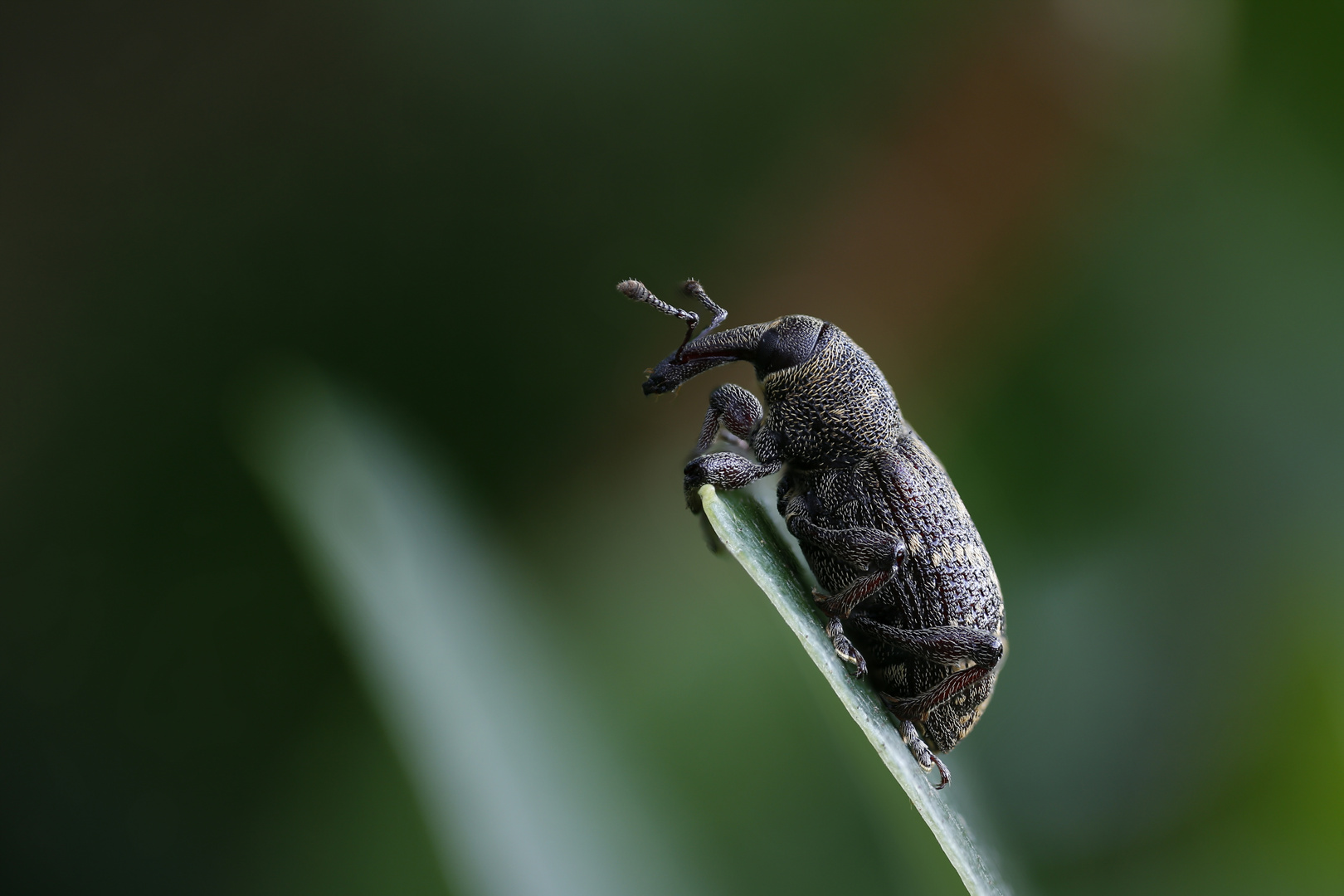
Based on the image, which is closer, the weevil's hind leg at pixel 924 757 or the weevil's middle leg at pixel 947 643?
the weevil's hind leg at pixel 924 757

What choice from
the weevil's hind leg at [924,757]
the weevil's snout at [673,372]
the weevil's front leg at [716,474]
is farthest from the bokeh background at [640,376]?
the weevil's snout at [673,372]

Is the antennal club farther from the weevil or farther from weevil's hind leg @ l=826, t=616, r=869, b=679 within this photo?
weevil's hind leg @ l=826, t=616, r=869, b=679

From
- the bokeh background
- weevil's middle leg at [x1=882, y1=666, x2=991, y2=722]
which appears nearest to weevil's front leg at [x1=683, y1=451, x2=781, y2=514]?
the bokeh background

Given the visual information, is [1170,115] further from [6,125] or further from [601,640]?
[6,125]

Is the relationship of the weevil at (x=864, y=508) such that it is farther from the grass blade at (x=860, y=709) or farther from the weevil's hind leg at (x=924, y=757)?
the grass blade at (x=860, y=709)

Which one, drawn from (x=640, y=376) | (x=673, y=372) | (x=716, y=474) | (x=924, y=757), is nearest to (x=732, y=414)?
(x=673, y=372)

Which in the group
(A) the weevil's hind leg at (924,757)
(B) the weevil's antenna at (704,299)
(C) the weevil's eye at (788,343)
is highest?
(B) the weevil's antenna at (704,299)

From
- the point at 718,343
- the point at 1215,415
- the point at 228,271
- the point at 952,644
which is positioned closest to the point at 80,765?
the point at 228,271
